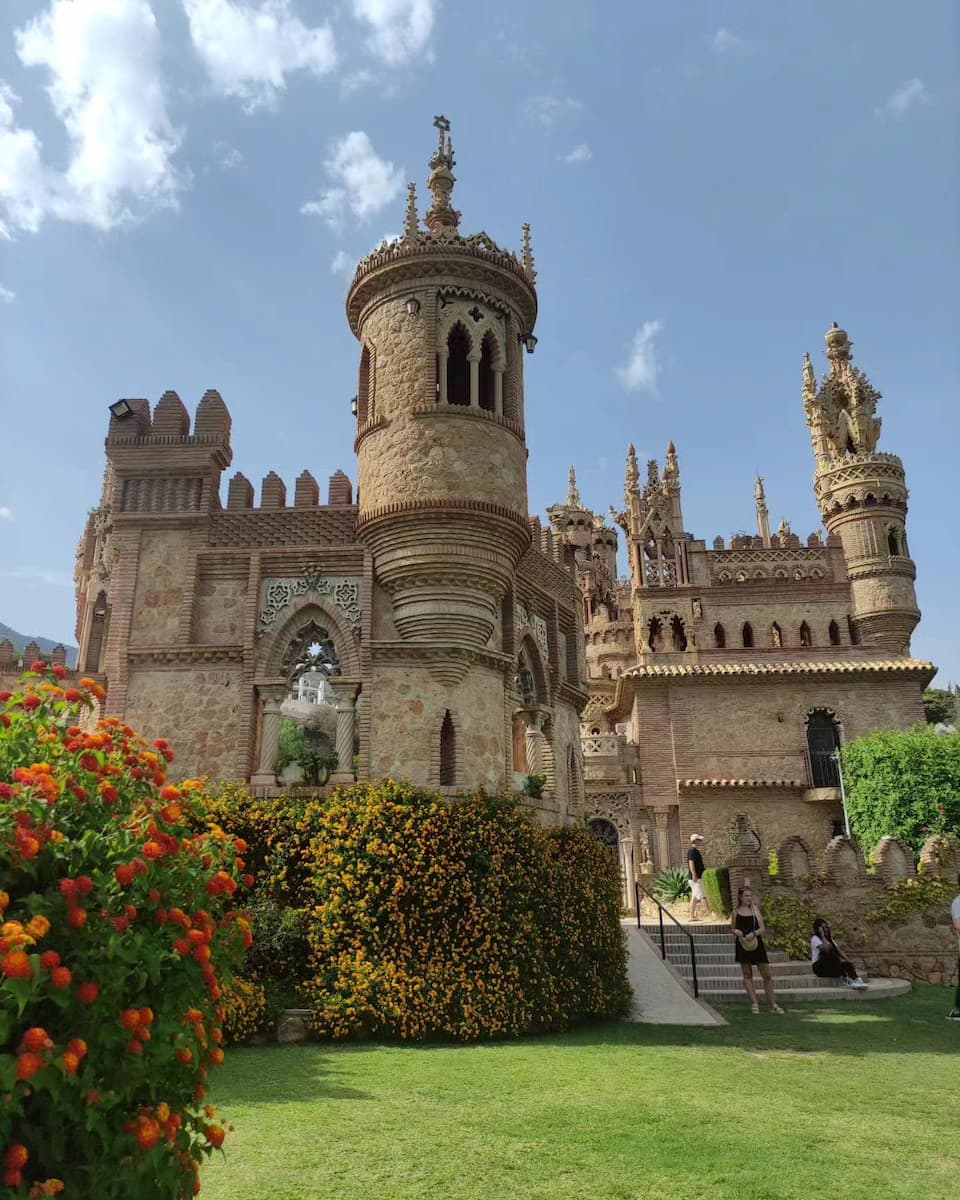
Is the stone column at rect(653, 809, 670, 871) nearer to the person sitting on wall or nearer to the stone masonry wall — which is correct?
the person sitting on wall

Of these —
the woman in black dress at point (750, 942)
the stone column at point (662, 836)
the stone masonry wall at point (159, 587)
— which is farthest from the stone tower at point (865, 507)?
the stone masonry wall at point (159, 587)

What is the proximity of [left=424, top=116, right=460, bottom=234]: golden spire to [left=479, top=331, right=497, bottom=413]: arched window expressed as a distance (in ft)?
10.9

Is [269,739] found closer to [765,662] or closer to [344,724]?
[344,724]

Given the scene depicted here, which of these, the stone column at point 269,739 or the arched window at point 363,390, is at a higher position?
the arched window at point 363,390

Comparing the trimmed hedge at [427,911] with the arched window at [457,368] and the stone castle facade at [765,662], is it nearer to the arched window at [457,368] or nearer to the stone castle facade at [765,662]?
the arched window at [457,368]

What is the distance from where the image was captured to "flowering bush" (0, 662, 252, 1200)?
3.36 m

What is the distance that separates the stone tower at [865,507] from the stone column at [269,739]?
980 inches

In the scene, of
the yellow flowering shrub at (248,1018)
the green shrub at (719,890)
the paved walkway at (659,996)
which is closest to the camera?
the yellow flowering shrub at (248,1018)

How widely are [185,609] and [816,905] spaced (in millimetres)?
13906

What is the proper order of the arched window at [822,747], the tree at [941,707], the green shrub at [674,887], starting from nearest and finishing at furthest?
the green shrub at [674,887]
the arched window at [822,747]
the tree at [941,707]

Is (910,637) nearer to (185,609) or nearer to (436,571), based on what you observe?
(436,571)

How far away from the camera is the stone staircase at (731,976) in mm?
14914

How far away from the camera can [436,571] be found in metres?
15.2

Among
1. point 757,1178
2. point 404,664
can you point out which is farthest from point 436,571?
point 757,1178
